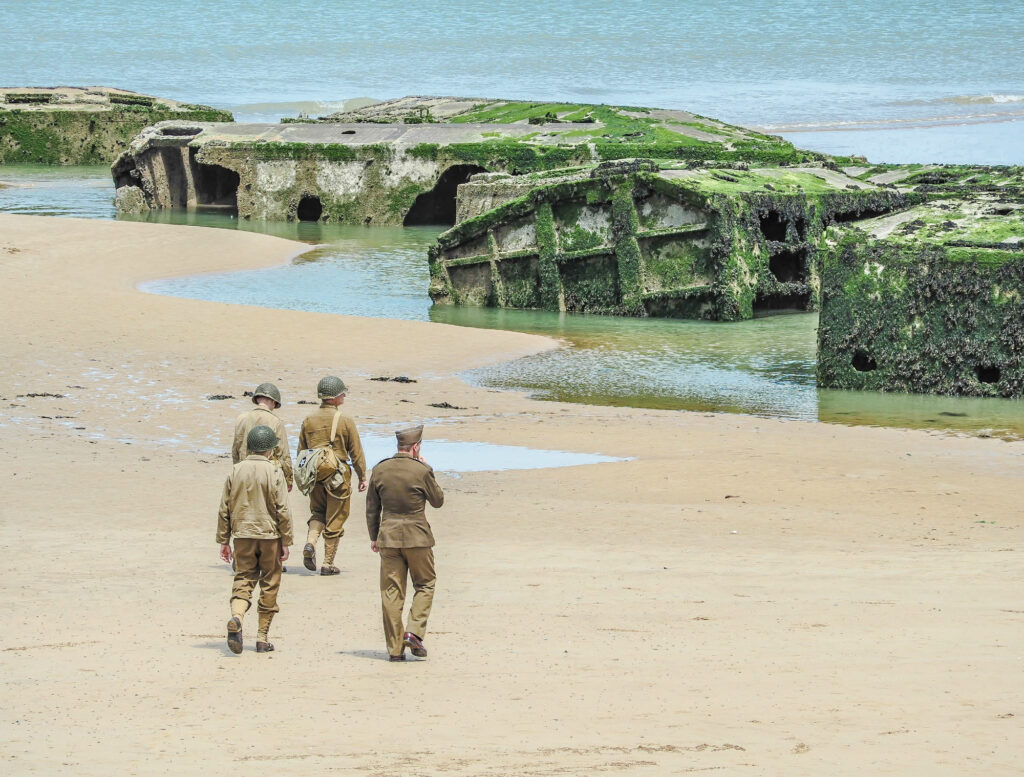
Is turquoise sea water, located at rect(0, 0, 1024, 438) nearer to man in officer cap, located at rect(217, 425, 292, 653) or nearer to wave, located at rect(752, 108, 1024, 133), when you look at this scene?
wave, located at rect(752, 108, 1024, 133)

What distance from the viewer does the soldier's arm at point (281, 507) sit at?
770cm

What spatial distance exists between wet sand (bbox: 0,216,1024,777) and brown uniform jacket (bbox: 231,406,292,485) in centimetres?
69

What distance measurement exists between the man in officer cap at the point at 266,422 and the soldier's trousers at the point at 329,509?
0.65ft

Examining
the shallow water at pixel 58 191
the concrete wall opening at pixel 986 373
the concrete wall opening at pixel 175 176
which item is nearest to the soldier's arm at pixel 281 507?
the concrete wall opening at pixel 986 373

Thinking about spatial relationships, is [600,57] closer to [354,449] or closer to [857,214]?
[857,214]

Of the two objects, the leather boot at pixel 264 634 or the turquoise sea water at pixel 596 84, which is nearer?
the leather boot at pixel 264 634

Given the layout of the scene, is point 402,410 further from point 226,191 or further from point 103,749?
point 226,191

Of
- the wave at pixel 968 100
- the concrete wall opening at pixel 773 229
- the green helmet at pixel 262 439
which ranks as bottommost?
the green helmet at pixel 262 439

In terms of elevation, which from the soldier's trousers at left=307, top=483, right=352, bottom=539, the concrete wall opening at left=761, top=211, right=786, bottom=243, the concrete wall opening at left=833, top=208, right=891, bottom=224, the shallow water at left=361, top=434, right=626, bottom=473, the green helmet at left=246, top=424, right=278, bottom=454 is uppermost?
the concrete wall opening at left=833, top=208, right=891, bottom=224

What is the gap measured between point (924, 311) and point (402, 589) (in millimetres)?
10827

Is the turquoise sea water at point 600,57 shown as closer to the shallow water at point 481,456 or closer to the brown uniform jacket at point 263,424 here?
the shallow water at point 481,456

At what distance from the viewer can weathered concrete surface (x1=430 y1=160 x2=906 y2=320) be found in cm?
2236

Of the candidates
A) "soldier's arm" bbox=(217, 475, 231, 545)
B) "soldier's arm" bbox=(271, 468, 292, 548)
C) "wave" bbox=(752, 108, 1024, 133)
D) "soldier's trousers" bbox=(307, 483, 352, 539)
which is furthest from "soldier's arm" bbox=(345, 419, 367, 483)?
"wave" bbox=(752, 108, 1024, 133)

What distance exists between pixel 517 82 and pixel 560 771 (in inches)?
2658
